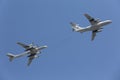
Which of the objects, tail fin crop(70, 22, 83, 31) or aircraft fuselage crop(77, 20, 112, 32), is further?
tail fin crop(70, 22, 83, 31)

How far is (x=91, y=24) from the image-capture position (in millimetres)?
145500

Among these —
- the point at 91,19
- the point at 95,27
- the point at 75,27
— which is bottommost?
the point at 95,27

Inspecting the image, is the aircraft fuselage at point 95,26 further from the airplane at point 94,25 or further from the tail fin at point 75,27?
the tail fin at point 75,27

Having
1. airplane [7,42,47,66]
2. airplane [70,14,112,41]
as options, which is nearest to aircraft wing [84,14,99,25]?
airplane [70,14,112,41]

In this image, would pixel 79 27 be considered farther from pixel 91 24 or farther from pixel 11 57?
→ pixel 11 57

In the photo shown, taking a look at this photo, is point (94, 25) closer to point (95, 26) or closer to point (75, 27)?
point (95, 26)

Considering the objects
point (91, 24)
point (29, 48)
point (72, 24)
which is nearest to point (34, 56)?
point (29, 48)

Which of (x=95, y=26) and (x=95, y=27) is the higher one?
(x=95, y=26)

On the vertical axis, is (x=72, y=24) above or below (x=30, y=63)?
above

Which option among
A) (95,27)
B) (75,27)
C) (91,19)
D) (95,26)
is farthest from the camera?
(75,27)

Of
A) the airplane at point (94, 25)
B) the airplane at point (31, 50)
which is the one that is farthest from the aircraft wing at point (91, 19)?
the airplane at point (31, 50)

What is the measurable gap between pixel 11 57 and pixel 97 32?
43143mm

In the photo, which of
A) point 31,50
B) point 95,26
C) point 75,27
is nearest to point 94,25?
point 95,26

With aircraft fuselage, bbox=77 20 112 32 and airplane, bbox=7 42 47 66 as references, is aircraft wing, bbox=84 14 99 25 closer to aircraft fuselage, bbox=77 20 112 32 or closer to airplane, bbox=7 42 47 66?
aircraft fuselage, bbox=77 20 112 32
